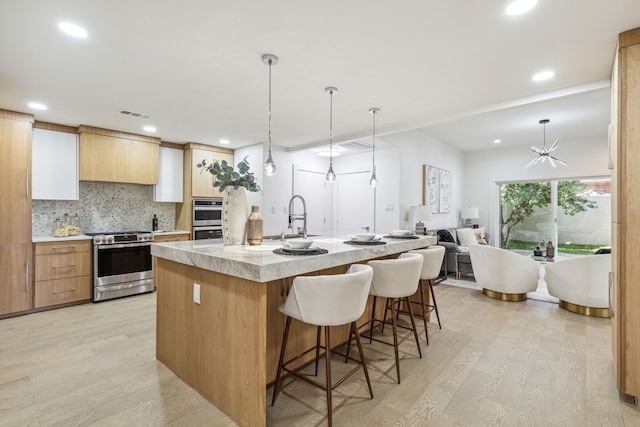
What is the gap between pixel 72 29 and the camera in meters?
2.02

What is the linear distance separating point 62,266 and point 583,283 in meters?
6.39

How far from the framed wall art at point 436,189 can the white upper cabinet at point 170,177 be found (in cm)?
454

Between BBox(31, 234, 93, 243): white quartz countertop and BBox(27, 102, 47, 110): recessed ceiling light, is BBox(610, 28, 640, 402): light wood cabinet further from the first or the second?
BBox(31, 234, 93, 243): white quartz countertop

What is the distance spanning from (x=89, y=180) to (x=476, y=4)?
4892 millimetres

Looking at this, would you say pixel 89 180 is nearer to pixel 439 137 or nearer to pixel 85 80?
pixel 85 80

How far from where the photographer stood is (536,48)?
7.36 feet

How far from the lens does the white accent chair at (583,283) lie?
11.3 ft

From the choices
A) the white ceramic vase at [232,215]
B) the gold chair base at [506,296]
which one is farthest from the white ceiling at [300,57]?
the gold chair base at [506,296]

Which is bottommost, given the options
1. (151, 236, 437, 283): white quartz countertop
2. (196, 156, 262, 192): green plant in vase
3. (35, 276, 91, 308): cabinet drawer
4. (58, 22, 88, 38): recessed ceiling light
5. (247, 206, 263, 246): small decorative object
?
(35, 276, 91, 308): cabinet drawer

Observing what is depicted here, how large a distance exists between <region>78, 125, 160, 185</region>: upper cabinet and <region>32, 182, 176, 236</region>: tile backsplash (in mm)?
414

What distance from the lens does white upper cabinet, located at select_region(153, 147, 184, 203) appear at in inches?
202

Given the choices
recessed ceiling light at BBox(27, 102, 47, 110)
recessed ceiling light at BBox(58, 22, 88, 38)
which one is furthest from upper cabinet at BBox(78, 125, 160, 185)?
recessed ceiling light at BBox(58, 22, 88, 38)

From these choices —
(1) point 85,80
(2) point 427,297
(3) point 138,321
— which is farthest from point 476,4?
(3) point 138,321

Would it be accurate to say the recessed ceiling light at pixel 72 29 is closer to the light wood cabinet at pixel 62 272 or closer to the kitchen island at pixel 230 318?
the kitchen island at pixel 230 318
